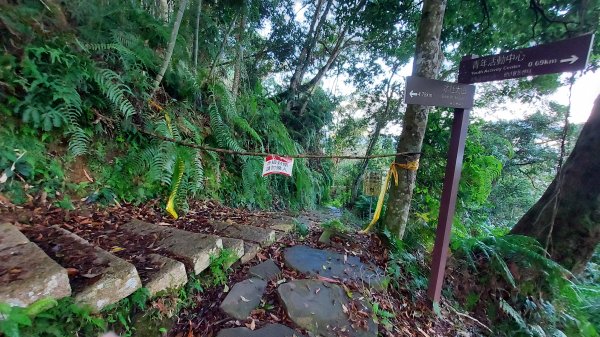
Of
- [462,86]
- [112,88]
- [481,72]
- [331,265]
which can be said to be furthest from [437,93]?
[112,88]

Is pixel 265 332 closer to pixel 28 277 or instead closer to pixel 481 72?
pixel 28 277

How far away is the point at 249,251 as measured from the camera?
2.17 metres

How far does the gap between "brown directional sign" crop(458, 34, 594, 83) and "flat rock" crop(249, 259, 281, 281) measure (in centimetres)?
208

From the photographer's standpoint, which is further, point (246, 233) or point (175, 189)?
point (175, 189)

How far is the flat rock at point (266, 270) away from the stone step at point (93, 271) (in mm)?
807

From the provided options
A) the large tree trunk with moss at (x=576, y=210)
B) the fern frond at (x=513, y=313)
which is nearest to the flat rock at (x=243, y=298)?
the fern frond at (x=513, y=313)

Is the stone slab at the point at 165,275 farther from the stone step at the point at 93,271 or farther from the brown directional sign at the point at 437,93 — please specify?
the brown directional sign at the point at 437,93

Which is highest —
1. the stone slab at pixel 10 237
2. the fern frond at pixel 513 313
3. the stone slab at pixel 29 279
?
the stone slab at pixel 10 237

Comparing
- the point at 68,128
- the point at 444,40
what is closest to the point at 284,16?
the point at 444,40

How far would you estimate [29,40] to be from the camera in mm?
2238

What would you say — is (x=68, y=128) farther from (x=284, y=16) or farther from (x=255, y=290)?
(x=284, y=16)

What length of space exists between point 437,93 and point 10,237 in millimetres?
2824

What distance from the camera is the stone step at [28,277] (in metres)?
1.07

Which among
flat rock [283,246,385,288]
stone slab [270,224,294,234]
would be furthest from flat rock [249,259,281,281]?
stone slab [270,224,294,234]
